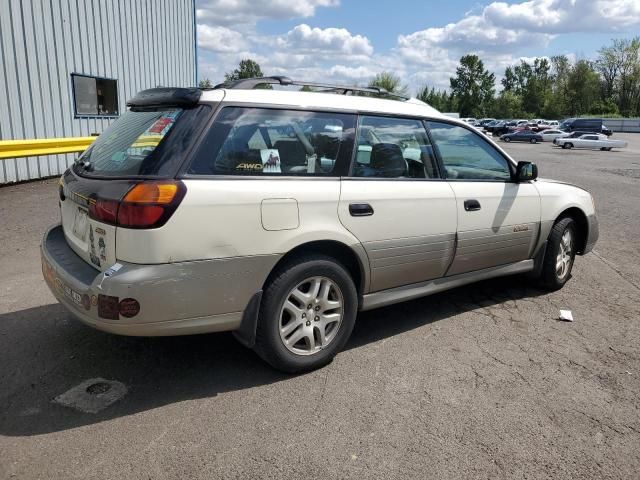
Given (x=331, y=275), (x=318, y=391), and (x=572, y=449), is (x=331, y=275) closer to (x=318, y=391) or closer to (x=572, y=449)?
(x=318, y=391)

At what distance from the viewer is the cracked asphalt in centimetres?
259

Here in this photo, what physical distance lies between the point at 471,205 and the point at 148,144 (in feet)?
8.21

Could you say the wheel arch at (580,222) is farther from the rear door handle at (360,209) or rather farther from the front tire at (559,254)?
the rear door handle at (360,209)

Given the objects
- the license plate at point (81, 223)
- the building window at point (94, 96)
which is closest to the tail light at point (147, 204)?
the license plate at point (81, 223)

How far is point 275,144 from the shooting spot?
129 inches

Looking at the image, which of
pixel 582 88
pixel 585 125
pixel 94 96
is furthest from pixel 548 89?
pixel 94 96

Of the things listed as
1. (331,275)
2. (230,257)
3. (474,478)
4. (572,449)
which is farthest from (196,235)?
(572,449)

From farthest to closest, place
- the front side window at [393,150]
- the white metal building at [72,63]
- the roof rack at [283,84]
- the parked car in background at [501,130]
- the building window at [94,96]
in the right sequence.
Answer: the parked car in background at [501,130] < the building window at [94,96] < the white metal building at [72,63] < the front side window at [393,150] < the roof rack at [283,84]

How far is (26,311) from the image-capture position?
4.35 m

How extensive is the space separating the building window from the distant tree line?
65.6 m

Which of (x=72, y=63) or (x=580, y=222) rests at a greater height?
(x=72, y=63)

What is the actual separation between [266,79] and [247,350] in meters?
1.88

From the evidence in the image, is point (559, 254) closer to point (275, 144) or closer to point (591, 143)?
point (275, 144)

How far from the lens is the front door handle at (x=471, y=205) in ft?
13.8
